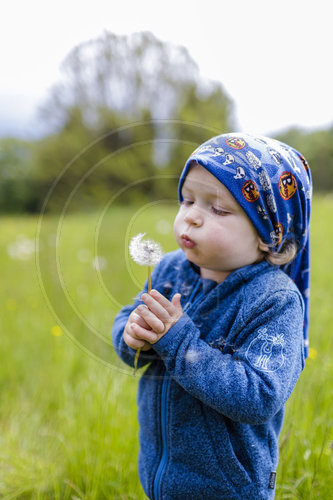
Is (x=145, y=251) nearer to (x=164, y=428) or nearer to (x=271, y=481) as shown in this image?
(x=164, y=428)

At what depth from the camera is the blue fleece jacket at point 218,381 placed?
1.01 meters

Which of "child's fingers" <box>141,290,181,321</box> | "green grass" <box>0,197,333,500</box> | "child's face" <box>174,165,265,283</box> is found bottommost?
"green grass" <box>0,197,333,500</box>

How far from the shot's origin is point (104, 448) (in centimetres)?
187

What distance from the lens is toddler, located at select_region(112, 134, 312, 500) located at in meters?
1.02

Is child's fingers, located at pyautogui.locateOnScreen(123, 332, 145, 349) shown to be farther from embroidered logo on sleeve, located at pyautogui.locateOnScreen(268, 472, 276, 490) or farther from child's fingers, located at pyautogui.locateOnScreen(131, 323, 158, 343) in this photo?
embroidered logo on sleeve, located at pyautogui.locateOnScreen(268, 472, 276, 490)

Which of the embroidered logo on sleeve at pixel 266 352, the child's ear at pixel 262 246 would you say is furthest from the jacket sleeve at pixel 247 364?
the child's ear at pixel 262 246

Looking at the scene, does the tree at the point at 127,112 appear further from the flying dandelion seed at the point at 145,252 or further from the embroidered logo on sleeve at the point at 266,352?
the embroidered logo on sleeve at the point at 266,352

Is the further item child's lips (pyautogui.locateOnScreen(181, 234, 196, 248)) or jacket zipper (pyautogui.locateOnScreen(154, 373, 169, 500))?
jacket zipper (pyautogui.locateOnScreen(154, 373, 169, 500))

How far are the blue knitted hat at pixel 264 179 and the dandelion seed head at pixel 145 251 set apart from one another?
21 centimetres

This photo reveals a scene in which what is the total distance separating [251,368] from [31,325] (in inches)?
102

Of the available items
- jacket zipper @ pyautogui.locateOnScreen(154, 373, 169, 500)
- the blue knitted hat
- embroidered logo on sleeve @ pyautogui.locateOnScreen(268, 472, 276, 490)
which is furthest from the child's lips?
embroidered logo on sleeve @ pyautogui.locateOnScreen(268, 472, 276, 490)

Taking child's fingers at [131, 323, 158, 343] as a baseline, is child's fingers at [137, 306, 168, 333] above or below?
above

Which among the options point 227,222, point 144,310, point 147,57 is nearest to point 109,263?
point 144,310

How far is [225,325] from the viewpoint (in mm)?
1133
